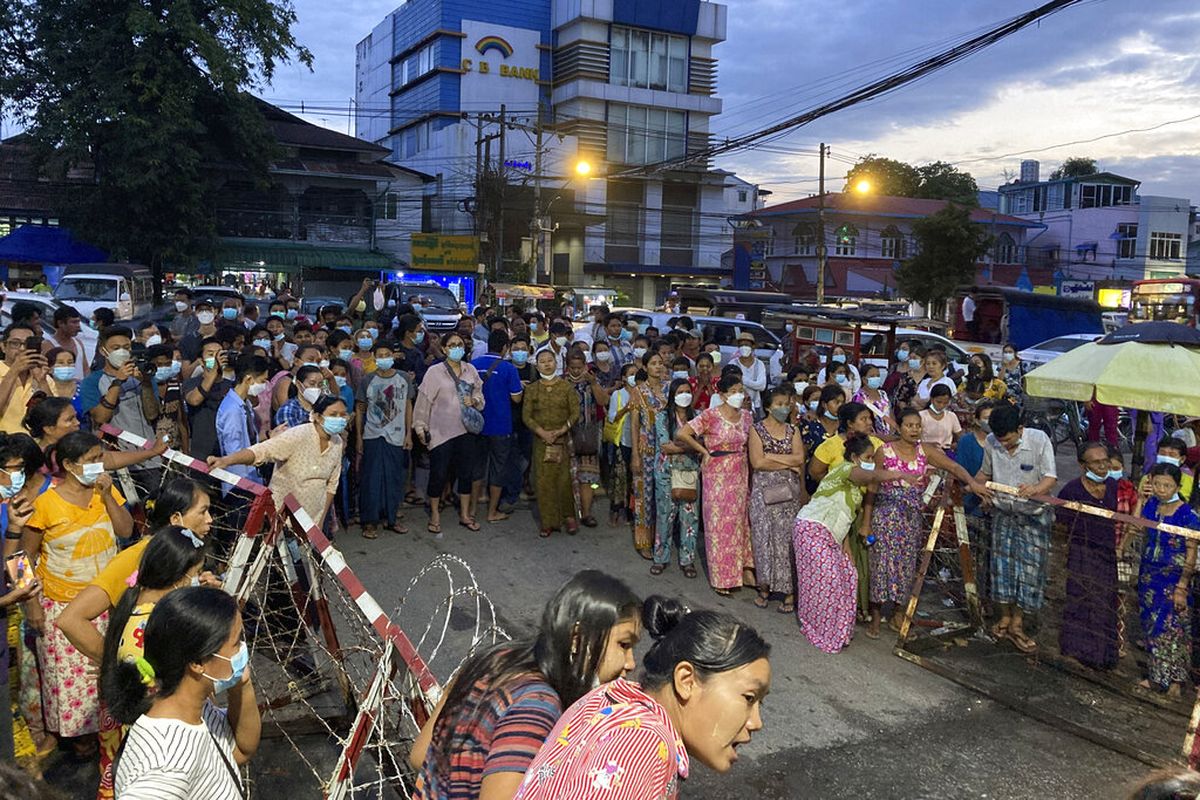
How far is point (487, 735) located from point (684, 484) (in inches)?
216

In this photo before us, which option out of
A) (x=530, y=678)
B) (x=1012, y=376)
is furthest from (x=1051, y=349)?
(x=530, y=678)

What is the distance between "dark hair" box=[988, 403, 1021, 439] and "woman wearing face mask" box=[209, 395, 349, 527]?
4.72m

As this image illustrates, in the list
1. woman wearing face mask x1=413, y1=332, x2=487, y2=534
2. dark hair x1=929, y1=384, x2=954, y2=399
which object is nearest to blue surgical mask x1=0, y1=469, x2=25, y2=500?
woman wearing face mask x1=413, y1=332, x2=487, y2=534

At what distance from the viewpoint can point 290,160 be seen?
35.8 metres

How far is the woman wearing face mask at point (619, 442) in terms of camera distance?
28.9 feet

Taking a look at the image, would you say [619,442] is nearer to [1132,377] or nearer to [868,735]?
[868,735]

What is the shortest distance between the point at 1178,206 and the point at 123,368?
186 feet

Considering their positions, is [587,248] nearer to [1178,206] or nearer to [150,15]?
[150,15]

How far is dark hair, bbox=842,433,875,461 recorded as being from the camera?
21.1 feet

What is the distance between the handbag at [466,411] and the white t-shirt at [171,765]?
5.88m

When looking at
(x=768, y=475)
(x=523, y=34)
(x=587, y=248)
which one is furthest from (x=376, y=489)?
(x=523, y=34)

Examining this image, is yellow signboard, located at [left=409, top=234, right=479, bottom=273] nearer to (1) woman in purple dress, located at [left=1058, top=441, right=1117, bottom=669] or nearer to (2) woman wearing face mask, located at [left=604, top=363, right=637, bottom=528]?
(2) woman wearing face mask, located at [left=604, top=363, right=637, bottom=528]

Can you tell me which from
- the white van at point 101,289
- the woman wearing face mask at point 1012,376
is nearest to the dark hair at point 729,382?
the woman wearing face mask at point 1012,376

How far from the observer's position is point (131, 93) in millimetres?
25766
